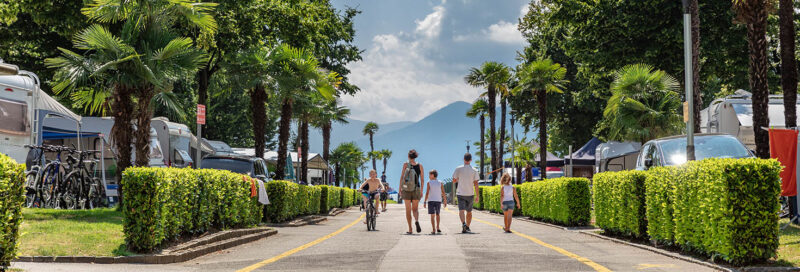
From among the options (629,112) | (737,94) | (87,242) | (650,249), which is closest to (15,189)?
(87,242)

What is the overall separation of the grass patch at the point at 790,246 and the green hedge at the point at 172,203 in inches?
307

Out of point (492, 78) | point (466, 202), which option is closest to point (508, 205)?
point (466, 202)

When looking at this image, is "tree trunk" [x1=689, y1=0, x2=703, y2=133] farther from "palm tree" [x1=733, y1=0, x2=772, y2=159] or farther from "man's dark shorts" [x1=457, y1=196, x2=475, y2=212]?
"man's dark shorts" [x1=457, y1=196, x2=475, y2=212]

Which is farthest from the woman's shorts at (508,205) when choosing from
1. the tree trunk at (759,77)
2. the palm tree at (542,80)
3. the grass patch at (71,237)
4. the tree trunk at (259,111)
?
the palm tree at (542,80)

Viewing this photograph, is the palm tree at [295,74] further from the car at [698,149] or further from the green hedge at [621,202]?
the green hedge at [621,202]

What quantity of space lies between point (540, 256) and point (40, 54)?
23405mm

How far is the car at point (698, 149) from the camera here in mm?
15594

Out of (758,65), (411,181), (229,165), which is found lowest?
(411,181)

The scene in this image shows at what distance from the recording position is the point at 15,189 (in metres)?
7.18

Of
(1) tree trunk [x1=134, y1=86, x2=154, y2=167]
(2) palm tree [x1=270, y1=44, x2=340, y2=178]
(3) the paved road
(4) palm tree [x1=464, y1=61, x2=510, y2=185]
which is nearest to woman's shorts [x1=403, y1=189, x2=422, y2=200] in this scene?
(3) the paved road

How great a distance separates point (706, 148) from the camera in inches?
631

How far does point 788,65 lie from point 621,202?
6039mm

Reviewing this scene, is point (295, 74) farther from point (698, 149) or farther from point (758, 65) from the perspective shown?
point (758, 65)

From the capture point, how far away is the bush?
714 inches
